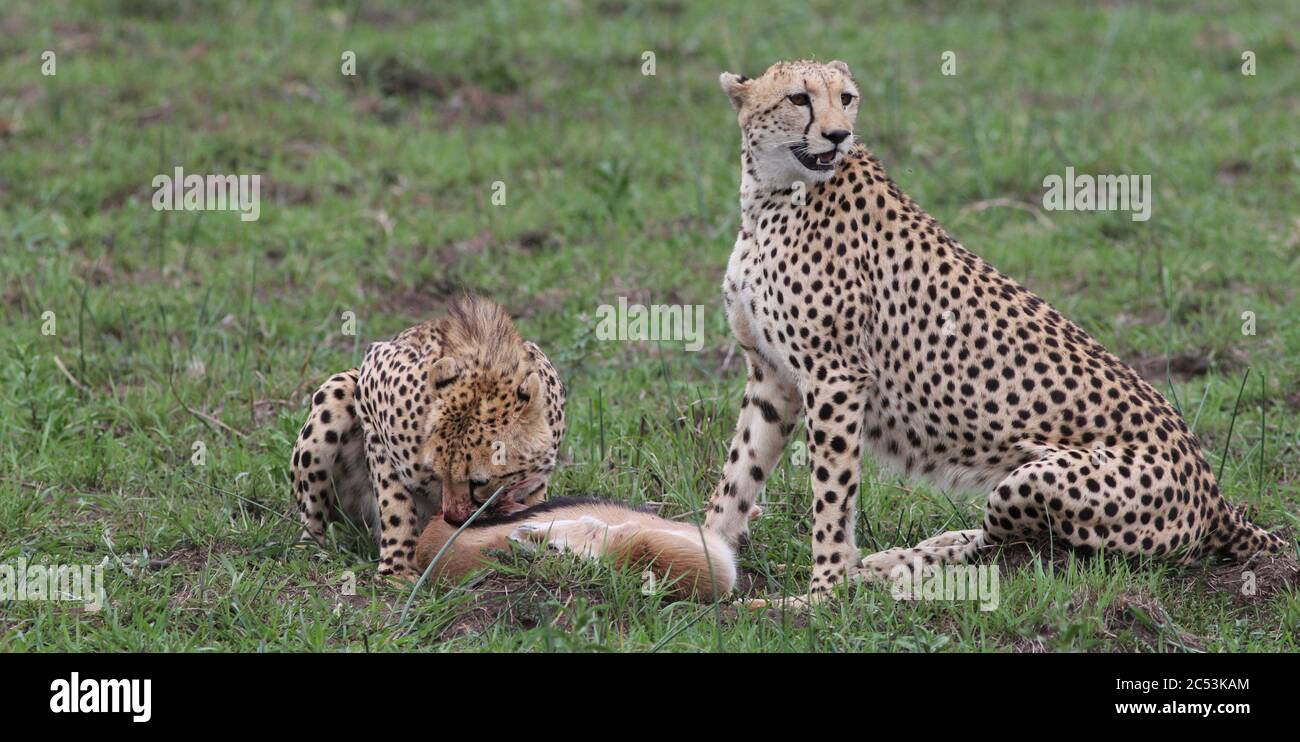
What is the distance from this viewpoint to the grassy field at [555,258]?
14.9 ft

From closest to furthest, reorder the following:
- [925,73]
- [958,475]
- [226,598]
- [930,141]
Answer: [226,598], [958,475], [930,141], [925,73]

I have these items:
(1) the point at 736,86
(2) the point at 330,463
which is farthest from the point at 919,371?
(2) the point at 330,463

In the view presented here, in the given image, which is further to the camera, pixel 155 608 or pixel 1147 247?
pixel 1147 247

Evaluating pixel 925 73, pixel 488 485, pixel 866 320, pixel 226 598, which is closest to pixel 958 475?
pixel 866 320

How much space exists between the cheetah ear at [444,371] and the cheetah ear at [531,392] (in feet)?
0.64

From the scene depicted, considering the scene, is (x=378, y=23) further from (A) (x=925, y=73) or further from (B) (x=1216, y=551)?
(B) (x=1216, y=551)

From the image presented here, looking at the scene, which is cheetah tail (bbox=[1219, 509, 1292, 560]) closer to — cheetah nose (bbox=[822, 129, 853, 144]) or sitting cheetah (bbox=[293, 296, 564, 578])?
cheetah nose (bbox=[822, 129, 853, 144])

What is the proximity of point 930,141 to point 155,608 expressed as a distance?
5603 millimetres

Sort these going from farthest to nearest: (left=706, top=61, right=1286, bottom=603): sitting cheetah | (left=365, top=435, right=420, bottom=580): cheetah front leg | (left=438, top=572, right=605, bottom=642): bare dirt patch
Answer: (left=365, top=435, right=420, bottom=580): cheetah front leg, (left=706, top=61, right=1286, bottom=603): sitting cheetah, (left=438, top=572, right=605, bottom=642): bare dirt patch

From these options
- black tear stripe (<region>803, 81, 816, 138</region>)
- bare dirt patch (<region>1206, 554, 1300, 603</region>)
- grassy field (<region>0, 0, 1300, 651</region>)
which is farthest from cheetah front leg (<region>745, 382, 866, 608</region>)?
bare dirt patch (<region>1206, 554, 1300, 603</region>)

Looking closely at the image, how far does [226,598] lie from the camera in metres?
4.58

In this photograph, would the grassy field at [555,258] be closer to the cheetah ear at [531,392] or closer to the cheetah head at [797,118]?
the cheetah ear at [531,392]

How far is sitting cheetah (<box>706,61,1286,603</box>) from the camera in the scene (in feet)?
15.2

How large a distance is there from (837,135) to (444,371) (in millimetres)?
1369
